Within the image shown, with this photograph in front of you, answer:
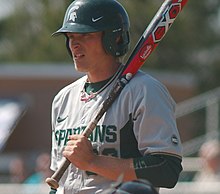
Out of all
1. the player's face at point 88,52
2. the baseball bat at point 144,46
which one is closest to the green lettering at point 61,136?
the baseball bat at point 144,46

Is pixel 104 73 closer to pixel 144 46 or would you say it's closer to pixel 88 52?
pixel 88 52

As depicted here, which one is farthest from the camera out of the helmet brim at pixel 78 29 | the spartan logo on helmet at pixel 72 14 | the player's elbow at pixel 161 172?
the spartan logo on helmet at pixel 72 14

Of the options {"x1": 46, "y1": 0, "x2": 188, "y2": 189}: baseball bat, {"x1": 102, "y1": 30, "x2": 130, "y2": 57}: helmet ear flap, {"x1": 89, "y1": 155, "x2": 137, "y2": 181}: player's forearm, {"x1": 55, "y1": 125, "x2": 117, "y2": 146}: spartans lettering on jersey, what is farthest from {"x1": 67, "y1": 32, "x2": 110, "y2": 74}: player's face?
{"x1": 89, "y1": 155, "x2": 137, "y2": 181}: player's forearm

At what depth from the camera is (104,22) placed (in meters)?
4.71

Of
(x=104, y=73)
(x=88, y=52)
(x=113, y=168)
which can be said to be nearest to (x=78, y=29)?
(x=88, y=52)

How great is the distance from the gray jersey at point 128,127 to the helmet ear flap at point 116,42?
17 cm

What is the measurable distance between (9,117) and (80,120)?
16598mm

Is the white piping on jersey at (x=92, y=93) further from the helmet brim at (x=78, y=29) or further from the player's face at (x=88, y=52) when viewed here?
the helmet brim at (x=78, y=29)

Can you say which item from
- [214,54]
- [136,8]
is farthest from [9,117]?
[214,54]

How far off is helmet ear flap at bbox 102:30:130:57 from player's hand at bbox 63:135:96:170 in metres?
0.49

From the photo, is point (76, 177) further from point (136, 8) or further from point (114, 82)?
point (136, 8)

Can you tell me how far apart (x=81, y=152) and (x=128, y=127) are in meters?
0.27

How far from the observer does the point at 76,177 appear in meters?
4.70

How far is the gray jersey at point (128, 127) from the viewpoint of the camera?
4480 millimetres
